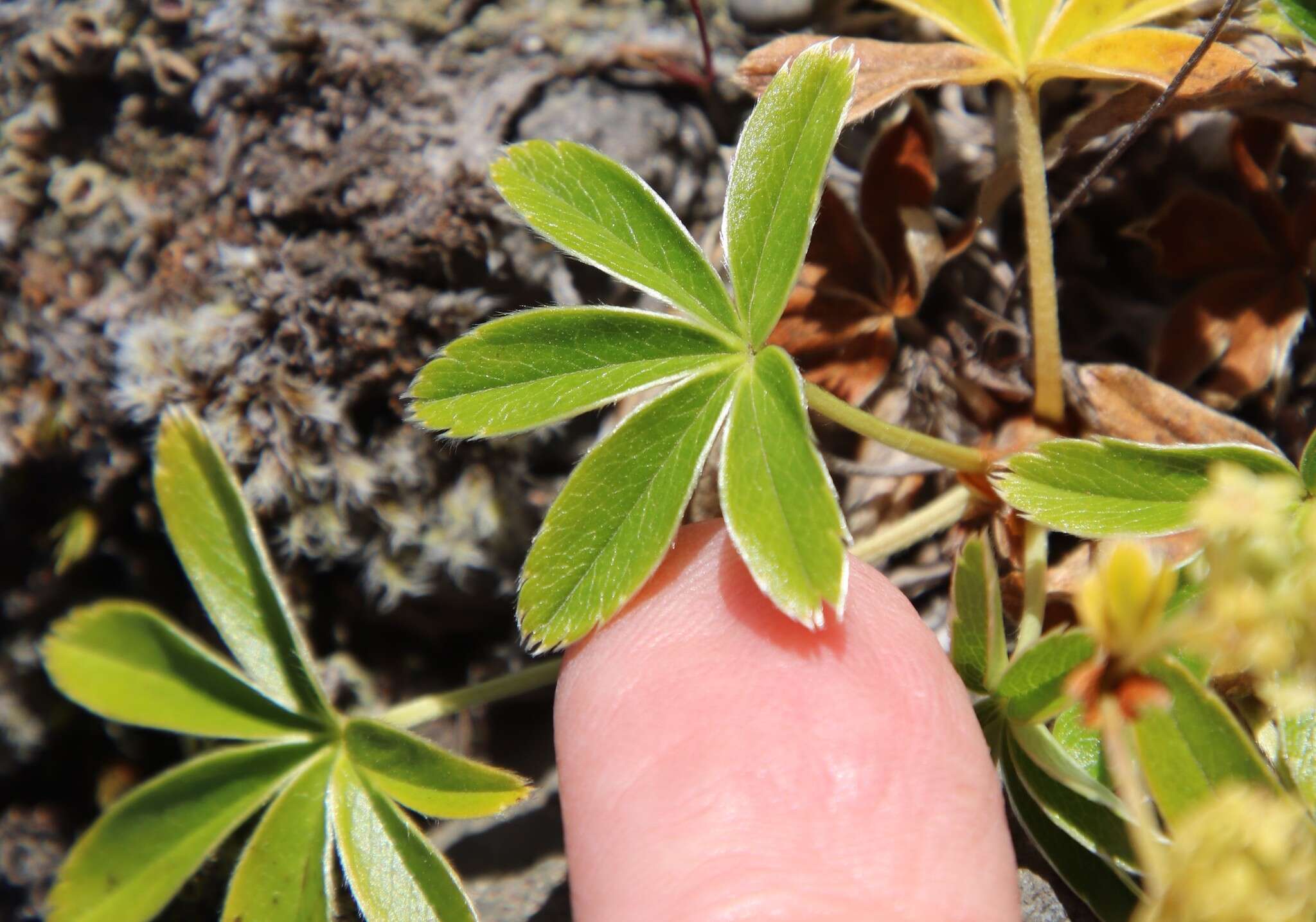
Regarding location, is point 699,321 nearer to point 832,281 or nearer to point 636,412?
point 636,412

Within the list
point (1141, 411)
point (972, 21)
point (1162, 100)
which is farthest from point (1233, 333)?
point (972, 21)

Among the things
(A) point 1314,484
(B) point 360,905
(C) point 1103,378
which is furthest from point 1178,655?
(B) point 360,905

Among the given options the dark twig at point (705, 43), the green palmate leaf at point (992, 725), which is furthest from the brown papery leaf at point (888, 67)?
the green palmate leaf at point (992, 725)

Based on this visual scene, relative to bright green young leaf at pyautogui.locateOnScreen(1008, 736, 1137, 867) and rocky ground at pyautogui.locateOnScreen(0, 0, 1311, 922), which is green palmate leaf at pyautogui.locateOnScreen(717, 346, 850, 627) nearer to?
bright green young leaf at pyautogui.locateOnScreen(1008, 736, 1137, 867)

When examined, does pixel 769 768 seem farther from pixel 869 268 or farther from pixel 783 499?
pixel 869 268

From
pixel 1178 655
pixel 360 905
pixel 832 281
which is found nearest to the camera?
pixel 1178 655
